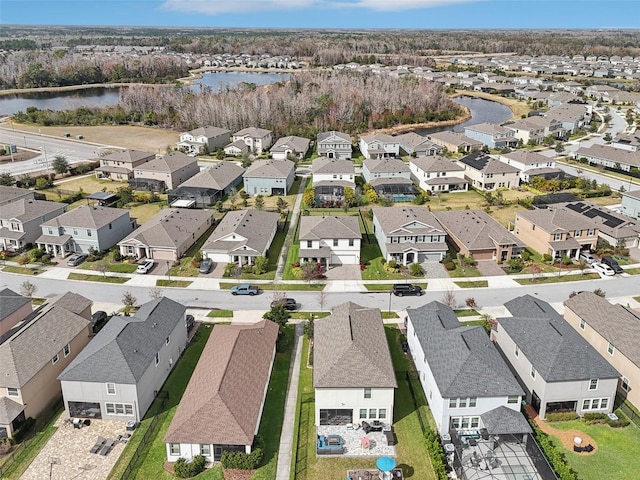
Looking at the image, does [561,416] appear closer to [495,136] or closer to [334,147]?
[334,147]

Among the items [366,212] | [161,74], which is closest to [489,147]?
[366,212]

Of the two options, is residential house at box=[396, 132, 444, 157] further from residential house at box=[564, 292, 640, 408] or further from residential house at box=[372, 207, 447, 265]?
residential house at box=[564, 292, 640, 408]

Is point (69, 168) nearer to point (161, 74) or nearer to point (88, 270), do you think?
point (88, 270)

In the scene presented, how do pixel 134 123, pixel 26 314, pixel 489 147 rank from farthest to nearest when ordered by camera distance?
pixel 134 123 → pixel 489 147 → pixel 26 314

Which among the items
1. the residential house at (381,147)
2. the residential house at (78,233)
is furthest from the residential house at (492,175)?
the residential house at (78,233)

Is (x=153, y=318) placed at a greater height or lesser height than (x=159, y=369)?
greater
